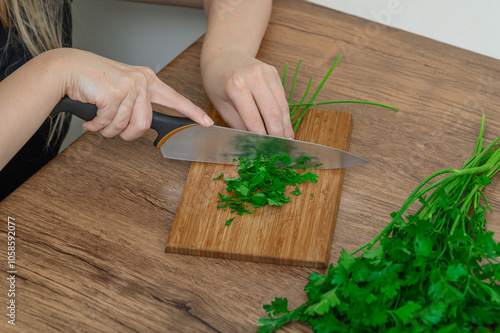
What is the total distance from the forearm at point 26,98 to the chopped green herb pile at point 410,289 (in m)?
0.63

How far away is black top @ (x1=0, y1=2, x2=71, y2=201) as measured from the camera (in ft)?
4.53

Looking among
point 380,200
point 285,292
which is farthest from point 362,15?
point 285,292

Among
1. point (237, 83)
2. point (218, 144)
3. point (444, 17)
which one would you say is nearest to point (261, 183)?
point (218, 144)

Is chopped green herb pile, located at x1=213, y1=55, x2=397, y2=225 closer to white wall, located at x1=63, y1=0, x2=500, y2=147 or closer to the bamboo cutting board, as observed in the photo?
the bamboo cutting board

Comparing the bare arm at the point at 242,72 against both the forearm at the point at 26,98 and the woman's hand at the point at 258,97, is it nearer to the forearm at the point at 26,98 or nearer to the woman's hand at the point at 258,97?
the woman's hand at the point at 258,97

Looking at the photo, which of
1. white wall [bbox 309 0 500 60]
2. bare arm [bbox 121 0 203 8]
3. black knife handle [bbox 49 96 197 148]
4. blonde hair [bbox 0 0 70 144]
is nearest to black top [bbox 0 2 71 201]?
blonde hair [bbox 0 0 70 144]

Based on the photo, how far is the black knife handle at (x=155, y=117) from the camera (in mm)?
1073

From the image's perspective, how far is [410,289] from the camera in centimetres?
80

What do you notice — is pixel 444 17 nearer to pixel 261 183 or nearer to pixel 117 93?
pixel 261 183

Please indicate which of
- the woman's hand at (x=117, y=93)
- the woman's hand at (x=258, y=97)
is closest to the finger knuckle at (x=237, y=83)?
the woman's hand at (x=258, y=97)

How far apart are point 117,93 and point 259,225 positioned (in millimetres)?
417

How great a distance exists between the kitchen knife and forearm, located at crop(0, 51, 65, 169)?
0.15ft

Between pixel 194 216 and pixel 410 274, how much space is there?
1.49 ft

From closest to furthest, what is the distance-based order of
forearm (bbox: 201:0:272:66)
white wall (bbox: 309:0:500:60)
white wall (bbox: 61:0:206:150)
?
forearm (bbox: 201:0:272:66) < white wall (bbox: 309:0:500:60) < white wall (bbox: 61:0:206:150)
